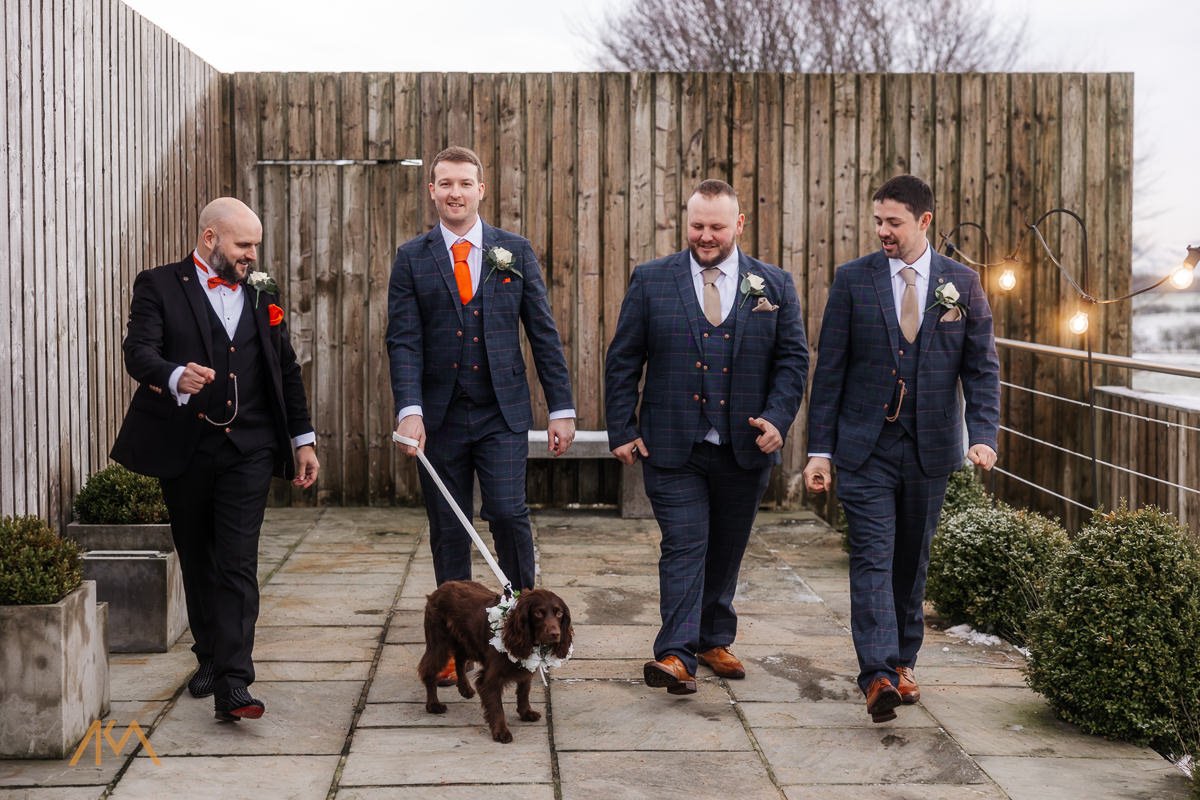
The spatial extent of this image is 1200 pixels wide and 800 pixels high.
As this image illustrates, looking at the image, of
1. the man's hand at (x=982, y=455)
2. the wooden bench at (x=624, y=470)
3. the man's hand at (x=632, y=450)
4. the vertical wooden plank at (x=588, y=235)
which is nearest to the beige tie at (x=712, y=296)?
the man's hand at (x=632, y=450)

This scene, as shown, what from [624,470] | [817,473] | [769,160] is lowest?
[624,470]

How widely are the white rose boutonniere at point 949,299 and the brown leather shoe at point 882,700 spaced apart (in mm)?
1112

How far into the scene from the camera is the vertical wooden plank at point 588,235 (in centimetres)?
770

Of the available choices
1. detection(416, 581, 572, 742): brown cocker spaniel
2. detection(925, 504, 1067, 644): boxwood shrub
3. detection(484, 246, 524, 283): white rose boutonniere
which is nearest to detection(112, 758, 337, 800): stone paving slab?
detection(416, 581, 572, 742): brown cocker spaniel

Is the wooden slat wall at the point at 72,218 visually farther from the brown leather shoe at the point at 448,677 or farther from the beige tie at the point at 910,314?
the beige tie at the point at 910,314

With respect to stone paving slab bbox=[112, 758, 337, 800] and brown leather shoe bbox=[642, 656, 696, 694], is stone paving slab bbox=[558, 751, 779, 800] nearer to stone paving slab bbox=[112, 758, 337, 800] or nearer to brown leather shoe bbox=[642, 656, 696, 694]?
brown leather shoe bbox=[642, 656, 696, 694]

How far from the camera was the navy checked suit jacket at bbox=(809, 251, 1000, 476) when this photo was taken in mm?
3988

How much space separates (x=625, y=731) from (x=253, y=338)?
1.61m

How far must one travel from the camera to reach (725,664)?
14.3ft

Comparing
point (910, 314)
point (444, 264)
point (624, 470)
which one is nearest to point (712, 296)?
point (910, 314)

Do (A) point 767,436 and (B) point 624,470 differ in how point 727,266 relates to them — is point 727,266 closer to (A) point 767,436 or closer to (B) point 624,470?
(A) point 767,436

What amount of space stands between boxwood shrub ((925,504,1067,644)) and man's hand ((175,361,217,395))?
2.94 metres

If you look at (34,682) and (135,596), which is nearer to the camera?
(34,682)

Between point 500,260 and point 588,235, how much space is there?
351 centimetres
